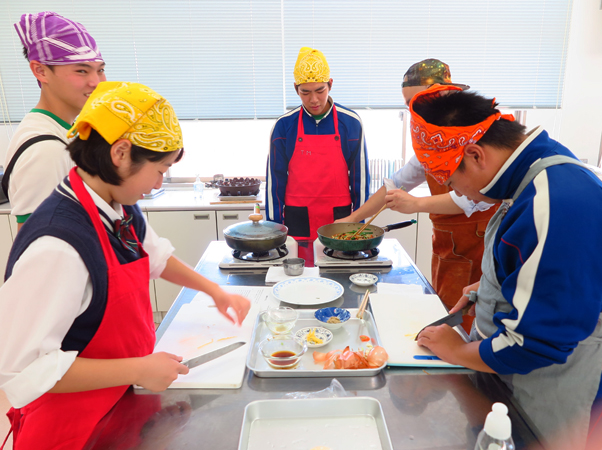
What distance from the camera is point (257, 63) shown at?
12.8 ft

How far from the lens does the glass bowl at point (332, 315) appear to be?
1.33 m

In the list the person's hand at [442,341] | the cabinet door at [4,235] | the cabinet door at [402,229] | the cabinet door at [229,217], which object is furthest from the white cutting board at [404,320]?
the cabinet door at [4,235]

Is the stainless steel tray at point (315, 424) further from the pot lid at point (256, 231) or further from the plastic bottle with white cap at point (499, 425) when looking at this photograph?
the pot lid at point (256, 231)

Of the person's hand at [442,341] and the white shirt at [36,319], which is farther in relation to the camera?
the person's hand at [442,341]

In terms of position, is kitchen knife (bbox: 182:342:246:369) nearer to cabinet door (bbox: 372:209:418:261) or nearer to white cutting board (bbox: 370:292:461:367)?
white cutting board (bbox: 370:292:461:367)

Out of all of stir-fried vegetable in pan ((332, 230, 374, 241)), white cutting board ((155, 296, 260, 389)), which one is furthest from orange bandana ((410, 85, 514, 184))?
stir-fried vegetable in pan ((332, 230, 374, 241))

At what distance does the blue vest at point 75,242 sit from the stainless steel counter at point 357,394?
0.20 meters

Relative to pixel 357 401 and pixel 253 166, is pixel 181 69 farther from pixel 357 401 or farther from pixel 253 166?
pixel 357 401

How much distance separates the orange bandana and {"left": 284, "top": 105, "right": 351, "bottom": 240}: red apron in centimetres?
156

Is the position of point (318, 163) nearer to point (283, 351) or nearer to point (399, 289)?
point (399, 289)

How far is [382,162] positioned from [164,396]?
128 inches

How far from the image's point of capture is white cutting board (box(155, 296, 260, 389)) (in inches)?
42.9

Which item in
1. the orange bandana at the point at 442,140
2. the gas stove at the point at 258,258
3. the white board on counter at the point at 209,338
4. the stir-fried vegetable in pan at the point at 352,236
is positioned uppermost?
the orange bandana at the point at 442,140

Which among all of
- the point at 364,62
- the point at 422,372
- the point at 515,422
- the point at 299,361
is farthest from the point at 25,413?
the point at 364,62
